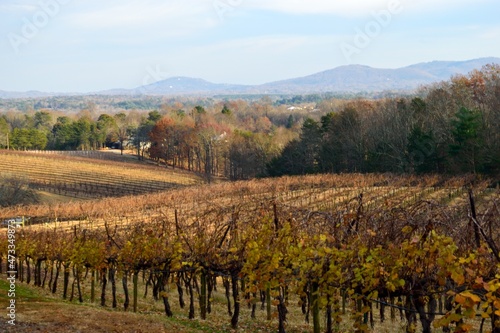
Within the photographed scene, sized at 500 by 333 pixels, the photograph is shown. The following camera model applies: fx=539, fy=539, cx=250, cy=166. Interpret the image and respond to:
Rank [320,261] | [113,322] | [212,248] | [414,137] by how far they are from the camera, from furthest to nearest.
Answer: [414,137] < [212,248] < [113,322] < [320,261]

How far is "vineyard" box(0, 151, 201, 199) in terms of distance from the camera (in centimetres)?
5816

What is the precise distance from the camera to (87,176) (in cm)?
6575

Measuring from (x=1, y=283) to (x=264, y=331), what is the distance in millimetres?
9171

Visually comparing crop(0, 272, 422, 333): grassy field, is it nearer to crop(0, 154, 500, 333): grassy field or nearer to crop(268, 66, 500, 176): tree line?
crop(0, 154, 500, 333): grassy field

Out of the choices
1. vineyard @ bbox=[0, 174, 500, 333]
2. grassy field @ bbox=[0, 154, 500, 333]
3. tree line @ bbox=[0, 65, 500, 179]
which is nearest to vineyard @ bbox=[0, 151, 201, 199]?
tree line @ bbox=[0, 65, 500, 179]

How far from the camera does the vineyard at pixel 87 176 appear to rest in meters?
58.2

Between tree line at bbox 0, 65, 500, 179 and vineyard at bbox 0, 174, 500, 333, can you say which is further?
tree line at bbox 0, 65, 500, 179

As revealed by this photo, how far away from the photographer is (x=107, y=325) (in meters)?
11.6

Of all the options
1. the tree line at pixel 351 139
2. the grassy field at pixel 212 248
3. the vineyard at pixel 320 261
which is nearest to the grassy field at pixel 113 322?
the grassy field at pixel 212 248

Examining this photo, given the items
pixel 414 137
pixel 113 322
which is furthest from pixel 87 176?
pixel 113 322

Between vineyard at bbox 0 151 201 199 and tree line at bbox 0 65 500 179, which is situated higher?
tree line at bbox 0 65 500 179

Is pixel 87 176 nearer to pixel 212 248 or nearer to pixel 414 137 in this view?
pixel 414 137

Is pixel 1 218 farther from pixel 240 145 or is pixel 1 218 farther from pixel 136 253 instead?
pixel 240 145

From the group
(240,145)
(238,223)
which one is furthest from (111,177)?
(238,223)
